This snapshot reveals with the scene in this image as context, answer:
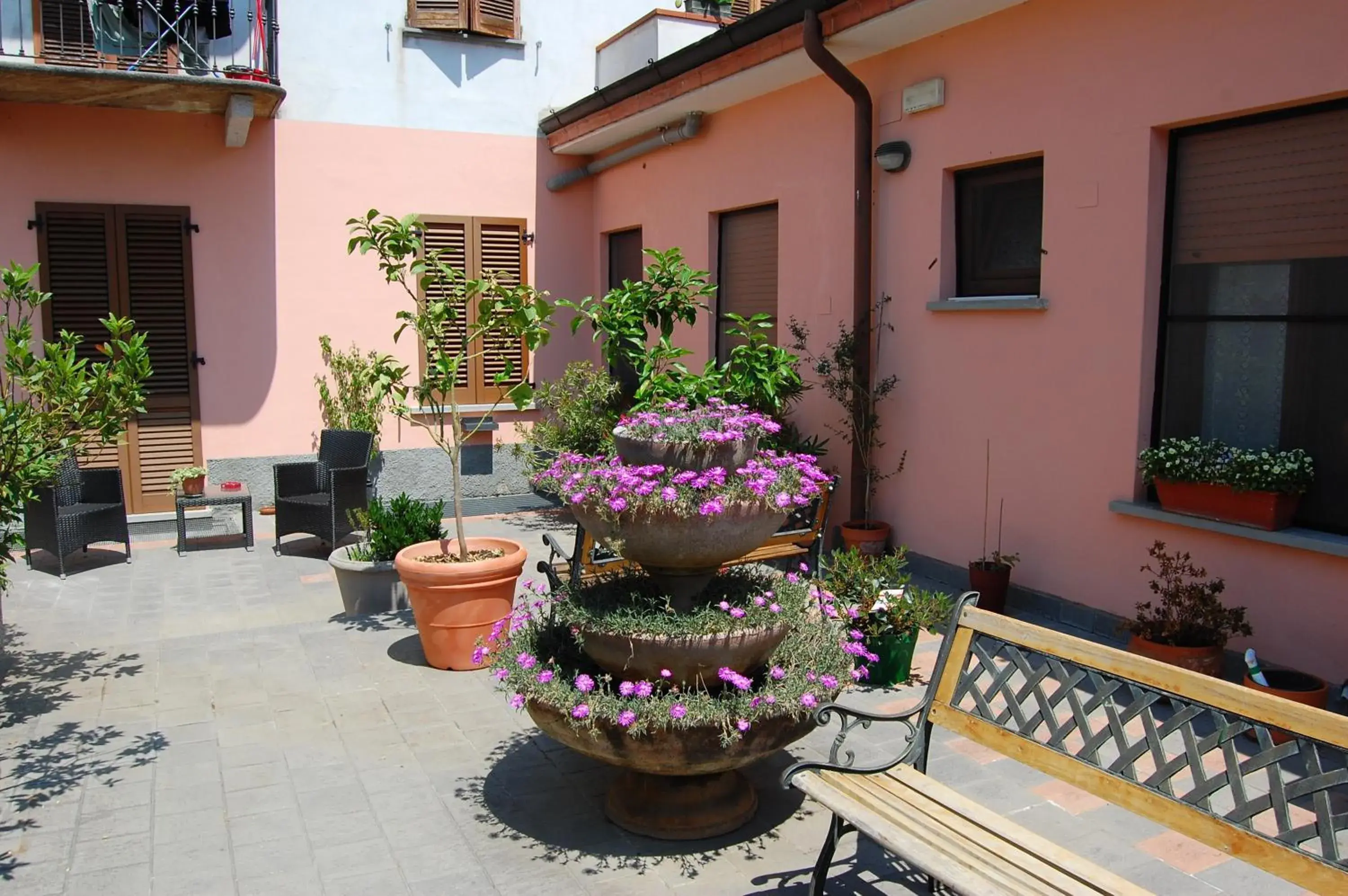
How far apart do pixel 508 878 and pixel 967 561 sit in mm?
4122

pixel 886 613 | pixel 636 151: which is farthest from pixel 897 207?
pixel 636 151

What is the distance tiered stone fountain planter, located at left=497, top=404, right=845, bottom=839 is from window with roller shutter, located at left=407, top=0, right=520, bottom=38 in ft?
26.4

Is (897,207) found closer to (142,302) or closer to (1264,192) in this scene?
(1264,192)

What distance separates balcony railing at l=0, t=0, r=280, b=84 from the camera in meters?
8.82

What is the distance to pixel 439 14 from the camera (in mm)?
10453

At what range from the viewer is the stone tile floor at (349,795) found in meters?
3.63

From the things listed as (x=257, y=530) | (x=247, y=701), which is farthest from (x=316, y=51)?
(x=247, y=701)

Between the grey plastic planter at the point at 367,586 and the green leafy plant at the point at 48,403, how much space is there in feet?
6.28

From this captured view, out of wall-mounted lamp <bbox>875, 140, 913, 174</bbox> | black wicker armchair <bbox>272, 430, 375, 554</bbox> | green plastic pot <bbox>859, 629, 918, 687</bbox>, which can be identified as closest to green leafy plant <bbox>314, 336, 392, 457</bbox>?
black wicker armchair <bbox>272, 430, 375, 554</bbox>

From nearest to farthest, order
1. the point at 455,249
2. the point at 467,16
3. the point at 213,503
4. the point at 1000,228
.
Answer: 1. the point at 1000,228
2. the point at 213,503
3. the point at 467,16
4. the point at 455,249

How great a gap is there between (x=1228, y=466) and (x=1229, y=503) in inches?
7.2

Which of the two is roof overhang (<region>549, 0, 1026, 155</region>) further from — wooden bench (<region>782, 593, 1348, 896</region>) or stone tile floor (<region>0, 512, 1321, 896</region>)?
wooden bench (<region>782, 593, 1348, 896</region>)

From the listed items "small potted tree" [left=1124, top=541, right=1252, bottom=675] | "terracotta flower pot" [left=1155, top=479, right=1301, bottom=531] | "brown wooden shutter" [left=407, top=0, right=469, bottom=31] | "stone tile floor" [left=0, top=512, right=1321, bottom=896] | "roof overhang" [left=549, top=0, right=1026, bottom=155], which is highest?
"brown wooden shutter" [left=407, top=0, right=469, bottom=31]

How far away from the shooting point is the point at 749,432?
392cm
